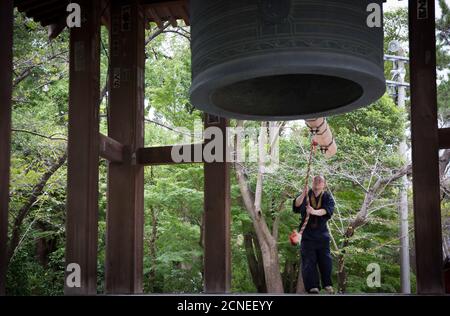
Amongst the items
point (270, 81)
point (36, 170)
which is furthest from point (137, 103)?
point (36, 170)

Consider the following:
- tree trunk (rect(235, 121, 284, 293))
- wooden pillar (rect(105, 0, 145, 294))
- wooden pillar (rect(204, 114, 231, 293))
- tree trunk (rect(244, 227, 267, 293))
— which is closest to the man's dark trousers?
wooden pillar (rect(204, 114, 231, 293))

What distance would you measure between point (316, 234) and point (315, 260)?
28 cm

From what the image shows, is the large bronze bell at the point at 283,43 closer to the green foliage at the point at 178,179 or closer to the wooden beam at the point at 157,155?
the wooden beam at the point at 157,155

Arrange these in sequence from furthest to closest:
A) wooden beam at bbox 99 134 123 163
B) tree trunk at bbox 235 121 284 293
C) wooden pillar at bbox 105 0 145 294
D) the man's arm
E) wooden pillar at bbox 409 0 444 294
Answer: tree trunk at bbox 235 121 284 293
wooden pillar at bbox 105 0 145 294
the man's arm
wooden beam at bbox 99 134 123 163
wooden pillar at bbox 409 0 444 294

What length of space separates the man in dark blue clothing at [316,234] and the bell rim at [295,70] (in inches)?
113

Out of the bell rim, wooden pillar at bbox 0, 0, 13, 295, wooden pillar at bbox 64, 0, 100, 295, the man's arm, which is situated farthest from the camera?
the man's arm

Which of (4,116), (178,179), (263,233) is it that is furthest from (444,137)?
(178,179)

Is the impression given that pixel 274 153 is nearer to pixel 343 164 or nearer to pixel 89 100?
pixel 343 164

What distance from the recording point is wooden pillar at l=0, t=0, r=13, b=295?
4367 mm

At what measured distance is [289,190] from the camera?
1480cm

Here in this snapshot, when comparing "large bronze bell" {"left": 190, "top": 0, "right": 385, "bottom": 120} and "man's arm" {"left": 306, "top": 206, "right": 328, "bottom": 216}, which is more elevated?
"large bronze bell" {"left": 190, "top": 0, "right": 385, "bottom": 120}

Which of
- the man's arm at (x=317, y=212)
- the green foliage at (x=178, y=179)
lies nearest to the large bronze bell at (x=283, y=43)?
the man's arm at (x=317, y=212)

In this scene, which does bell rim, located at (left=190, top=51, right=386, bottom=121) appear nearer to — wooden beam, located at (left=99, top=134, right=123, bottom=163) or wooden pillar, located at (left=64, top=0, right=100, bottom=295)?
wooden pillar, located at (left=64, top=0, right=100, bottom=295)

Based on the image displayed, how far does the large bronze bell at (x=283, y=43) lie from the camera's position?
120 inches
